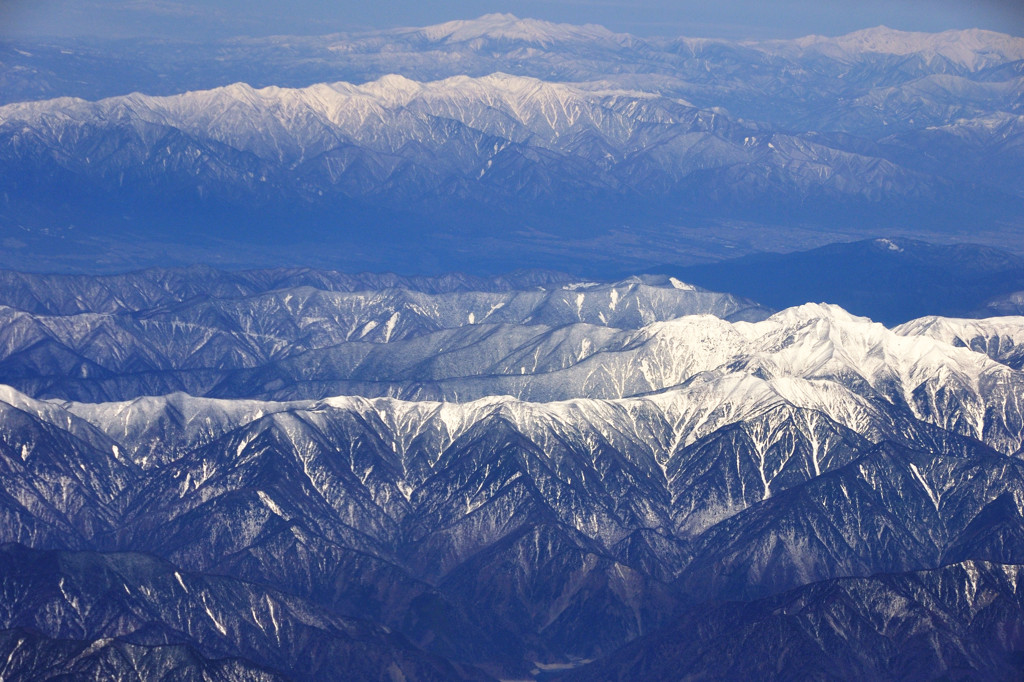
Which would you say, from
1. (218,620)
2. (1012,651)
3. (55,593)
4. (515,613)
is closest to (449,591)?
(515,613)

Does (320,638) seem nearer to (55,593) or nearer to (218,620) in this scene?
(218,620)

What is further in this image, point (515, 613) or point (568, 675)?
point (515, 613)

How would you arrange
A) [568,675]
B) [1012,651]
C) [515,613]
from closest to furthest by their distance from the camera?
[1012,651] → [568,675] → [515,613]

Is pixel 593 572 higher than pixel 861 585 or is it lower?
lower

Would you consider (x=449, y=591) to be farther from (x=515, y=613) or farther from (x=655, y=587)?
(x=655, y=587)

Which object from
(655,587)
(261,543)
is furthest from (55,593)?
(655,587)

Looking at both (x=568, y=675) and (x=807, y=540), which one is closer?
(x=568, y=675)

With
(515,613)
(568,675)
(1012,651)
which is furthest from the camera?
(515,613)

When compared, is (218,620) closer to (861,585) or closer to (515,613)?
(515,613)

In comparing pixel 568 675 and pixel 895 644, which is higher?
pixel 895 644
